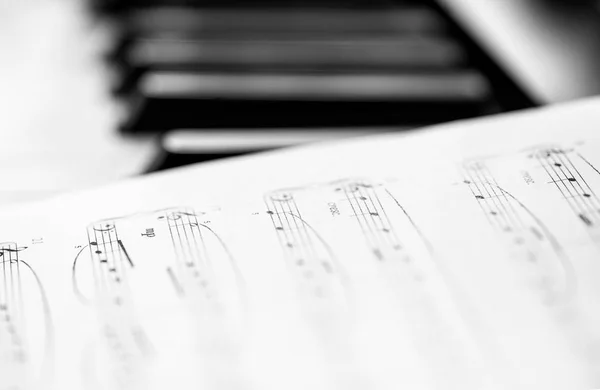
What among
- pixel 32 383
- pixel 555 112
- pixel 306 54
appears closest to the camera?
pixel 32 383

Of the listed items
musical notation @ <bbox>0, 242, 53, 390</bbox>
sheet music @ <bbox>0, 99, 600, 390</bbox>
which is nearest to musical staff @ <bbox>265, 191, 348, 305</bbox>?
sheet music @ <bbox>0, 99, 600, 390</bbox>

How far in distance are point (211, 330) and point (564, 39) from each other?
1.29 ft

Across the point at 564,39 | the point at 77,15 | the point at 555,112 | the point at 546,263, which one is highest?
the point at 77,15

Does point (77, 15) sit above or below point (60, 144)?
above

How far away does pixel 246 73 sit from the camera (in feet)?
1.87

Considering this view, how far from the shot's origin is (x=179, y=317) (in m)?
0.36

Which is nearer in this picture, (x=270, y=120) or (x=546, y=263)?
(x=546, y=263)

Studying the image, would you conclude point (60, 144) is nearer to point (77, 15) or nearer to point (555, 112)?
point (77, 15)

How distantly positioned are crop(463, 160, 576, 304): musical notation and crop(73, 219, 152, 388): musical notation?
0.18 metres

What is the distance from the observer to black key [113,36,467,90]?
572 mm

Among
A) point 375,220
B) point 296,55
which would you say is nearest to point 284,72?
point 296,55

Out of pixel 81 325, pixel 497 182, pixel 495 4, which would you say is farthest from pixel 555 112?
pixel 81 325

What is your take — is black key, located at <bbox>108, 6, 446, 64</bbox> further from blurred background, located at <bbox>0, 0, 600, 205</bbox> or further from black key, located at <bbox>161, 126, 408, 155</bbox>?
black key, located at <bbox>161, 126, 408, 155</bbox>

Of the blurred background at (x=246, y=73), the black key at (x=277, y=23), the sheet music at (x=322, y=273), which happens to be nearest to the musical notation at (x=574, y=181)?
the sheet music at (x=322, y=273)
